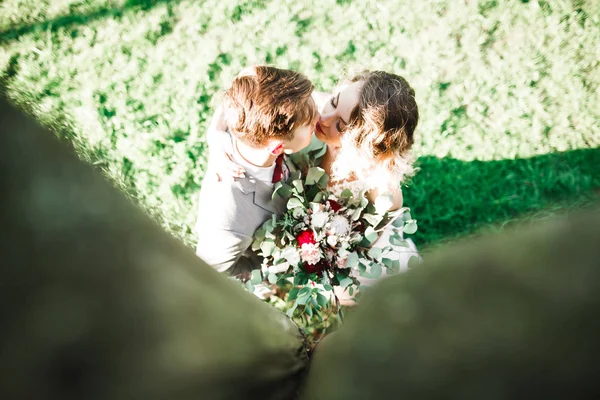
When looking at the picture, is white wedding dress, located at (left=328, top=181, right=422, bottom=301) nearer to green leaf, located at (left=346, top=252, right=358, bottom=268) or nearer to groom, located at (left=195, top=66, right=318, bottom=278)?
green leaf, located at (left=346, top=252, right=358, bottom=268)

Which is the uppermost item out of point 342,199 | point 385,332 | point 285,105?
point 285,105

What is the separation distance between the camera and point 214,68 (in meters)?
3.20

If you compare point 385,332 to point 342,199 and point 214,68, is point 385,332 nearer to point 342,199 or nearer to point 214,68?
point 342,199

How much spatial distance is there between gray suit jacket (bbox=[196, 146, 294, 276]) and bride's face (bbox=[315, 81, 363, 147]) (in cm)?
40

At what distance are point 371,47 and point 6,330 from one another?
10.9 feet

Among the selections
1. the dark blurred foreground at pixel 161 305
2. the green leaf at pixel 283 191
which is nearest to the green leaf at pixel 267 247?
the green leaf at pixel 283 191

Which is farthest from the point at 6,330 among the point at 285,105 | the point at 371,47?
the point at 371,47

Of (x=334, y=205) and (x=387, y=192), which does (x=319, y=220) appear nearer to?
(x=334, y=205)

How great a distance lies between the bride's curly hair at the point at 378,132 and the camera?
1.83 m

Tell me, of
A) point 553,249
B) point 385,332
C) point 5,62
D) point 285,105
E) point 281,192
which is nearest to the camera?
point 553,249

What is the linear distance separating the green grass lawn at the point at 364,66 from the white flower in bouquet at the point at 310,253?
1385 mm

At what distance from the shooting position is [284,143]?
180 centimetres

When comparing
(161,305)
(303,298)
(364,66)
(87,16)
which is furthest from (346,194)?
(87,16)

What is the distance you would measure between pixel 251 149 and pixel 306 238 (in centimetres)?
48
